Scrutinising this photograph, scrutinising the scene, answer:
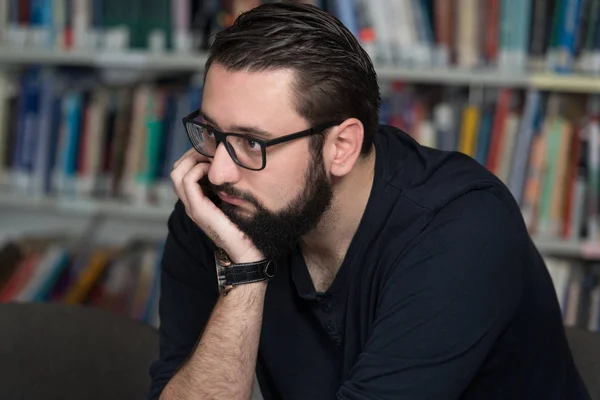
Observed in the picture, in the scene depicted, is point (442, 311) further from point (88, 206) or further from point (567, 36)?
point (88, 206)

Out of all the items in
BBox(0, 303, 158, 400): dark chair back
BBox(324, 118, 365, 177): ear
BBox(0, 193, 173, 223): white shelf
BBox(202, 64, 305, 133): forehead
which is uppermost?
BBox(202, 64, 305, 133): forehead

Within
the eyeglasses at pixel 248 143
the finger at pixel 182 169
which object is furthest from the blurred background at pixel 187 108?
the eyeglasses at pixel 248 143

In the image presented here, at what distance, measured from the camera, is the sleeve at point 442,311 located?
1.17 metres

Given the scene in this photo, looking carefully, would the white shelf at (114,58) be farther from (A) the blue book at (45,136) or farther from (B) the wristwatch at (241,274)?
(B) the wristwatch at (241,274)

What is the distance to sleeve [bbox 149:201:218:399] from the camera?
1.47m

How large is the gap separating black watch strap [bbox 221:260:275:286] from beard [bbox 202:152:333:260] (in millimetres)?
24

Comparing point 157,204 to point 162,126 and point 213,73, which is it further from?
point 213,73

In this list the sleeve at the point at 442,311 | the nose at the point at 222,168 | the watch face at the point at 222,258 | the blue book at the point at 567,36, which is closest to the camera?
the sleeve at the point at 442,311

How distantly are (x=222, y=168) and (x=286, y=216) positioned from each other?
13 cm

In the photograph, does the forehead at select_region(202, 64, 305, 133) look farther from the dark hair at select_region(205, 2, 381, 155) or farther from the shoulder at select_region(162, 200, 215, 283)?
the shoulder at select_region(162, 200, 215, 283)

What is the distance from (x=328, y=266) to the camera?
1438 millimetres

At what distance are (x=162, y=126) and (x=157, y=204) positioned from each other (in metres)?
0.23

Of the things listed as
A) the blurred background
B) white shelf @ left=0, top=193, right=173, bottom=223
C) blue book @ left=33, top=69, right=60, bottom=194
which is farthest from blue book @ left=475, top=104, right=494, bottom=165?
blue book @ left=33, top=69, right=60, bottom=194

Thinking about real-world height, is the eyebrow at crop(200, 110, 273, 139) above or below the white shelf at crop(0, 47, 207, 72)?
above
